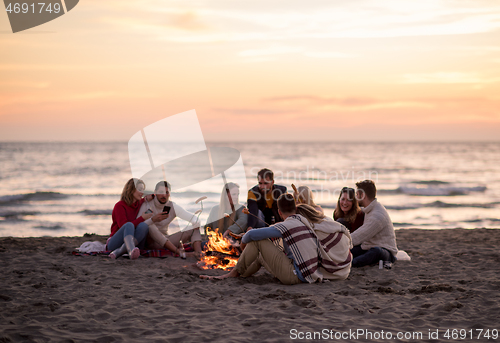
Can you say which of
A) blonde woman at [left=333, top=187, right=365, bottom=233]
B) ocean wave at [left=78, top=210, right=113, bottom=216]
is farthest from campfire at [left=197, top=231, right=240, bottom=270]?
ocean wave at [left=78, top=210, right=113, bottom=216]

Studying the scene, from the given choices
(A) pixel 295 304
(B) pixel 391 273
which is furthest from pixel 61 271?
(B) pixel 391 273

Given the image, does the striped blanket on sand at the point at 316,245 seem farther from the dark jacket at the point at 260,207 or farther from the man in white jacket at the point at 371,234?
the dark jacket at the point at 260,207

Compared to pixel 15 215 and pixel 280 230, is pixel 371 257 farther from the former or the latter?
pixel 15 215

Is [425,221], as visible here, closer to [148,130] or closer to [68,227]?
[148,130]

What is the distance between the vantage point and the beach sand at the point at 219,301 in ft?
12.7

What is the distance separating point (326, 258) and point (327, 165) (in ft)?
113

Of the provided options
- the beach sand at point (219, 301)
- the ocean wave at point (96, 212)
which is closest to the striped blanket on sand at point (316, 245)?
the beach sand at point (219, 301)

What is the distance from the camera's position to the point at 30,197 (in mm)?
18578

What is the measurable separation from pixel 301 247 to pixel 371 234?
5.36 feet

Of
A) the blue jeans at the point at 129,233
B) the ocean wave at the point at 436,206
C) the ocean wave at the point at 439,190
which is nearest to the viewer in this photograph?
the blue jeans at the point at 129,233

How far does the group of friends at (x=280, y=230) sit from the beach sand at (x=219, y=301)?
0.73 feet

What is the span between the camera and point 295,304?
183 inches

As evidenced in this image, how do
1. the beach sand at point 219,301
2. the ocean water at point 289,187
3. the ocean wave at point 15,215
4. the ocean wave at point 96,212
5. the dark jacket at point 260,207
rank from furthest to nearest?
the ocean wave at point 96,212 → the ocean wave at point 15,215 → the ocean water at point 289,187 → the dark jacket at point 260,207 → the beach sand at point 219,301

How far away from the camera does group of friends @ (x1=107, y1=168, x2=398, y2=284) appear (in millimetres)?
5246
